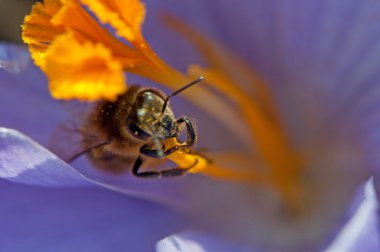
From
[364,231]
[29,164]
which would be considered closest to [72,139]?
[29,164]

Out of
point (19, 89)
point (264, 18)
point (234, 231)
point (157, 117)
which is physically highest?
point (264, 18)

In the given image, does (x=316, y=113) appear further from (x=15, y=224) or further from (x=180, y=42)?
(x=15, y=224)

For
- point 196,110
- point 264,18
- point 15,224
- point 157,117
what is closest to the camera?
point 157,117

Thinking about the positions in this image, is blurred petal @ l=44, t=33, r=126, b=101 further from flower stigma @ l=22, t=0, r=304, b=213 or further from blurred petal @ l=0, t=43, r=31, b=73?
blurred petal @ l=0, t=43, r=31, b=73

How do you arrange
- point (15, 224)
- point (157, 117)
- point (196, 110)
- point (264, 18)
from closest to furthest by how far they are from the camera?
point (157, 117) < point (15, 224) < point (264, 18) < point (196, 110)

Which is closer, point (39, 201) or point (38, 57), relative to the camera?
point (38, 57)

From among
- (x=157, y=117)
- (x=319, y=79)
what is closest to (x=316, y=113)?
(x=319, y=79)

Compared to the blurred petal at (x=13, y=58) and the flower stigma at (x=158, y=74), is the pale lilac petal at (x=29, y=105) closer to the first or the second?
the blurred petal at (x=13, y=58)

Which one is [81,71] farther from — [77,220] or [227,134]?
[227,134]
